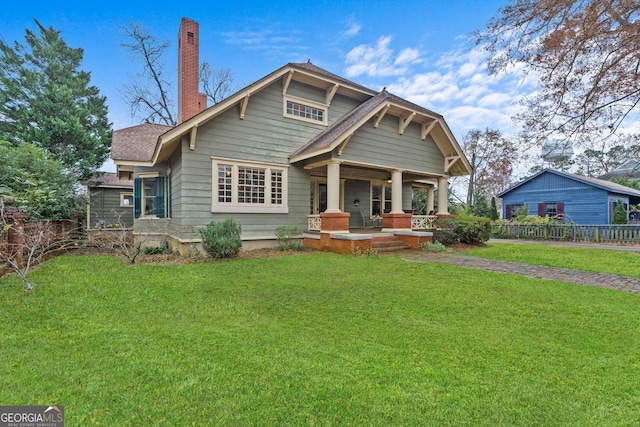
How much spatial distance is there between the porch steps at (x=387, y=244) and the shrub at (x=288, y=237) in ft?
8.65

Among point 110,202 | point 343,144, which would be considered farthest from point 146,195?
point 110,202

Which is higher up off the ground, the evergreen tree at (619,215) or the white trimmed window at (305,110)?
the white trimmed window at (305,110)

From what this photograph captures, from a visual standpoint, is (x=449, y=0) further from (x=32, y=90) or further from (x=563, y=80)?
(x=32, y=90)

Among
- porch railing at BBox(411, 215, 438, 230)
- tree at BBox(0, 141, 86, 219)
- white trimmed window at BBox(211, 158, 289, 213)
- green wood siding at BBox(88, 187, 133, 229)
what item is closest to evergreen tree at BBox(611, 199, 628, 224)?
porch railing at BBox(411, 215, 438, 230)

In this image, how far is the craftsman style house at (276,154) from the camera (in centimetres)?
980

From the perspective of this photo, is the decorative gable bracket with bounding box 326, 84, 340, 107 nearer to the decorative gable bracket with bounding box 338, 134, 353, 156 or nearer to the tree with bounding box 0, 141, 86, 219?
the decorative gable bracket with bounding box 338, 134, 353, 156

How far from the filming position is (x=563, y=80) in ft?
23.5

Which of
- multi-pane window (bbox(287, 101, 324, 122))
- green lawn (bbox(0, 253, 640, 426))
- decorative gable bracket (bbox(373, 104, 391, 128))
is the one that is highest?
multi-pane window (bbox(287, 101, 324, 122))

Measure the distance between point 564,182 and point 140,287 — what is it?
26631 millimetres

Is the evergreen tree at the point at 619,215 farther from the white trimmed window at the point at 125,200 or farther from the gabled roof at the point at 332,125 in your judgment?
the white trimmed window at the point at 125,200

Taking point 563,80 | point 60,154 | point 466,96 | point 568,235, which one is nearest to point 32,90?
point 60,154

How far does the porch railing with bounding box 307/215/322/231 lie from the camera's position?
37.0ft

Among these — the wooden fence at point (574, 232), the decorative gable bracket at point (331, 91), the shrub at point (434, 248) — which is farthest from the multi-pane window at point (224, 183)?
the wooden fence at point (574, 232)

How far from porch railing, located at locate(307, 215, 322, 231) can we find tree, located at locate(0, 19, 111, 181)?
1636 centimetres
